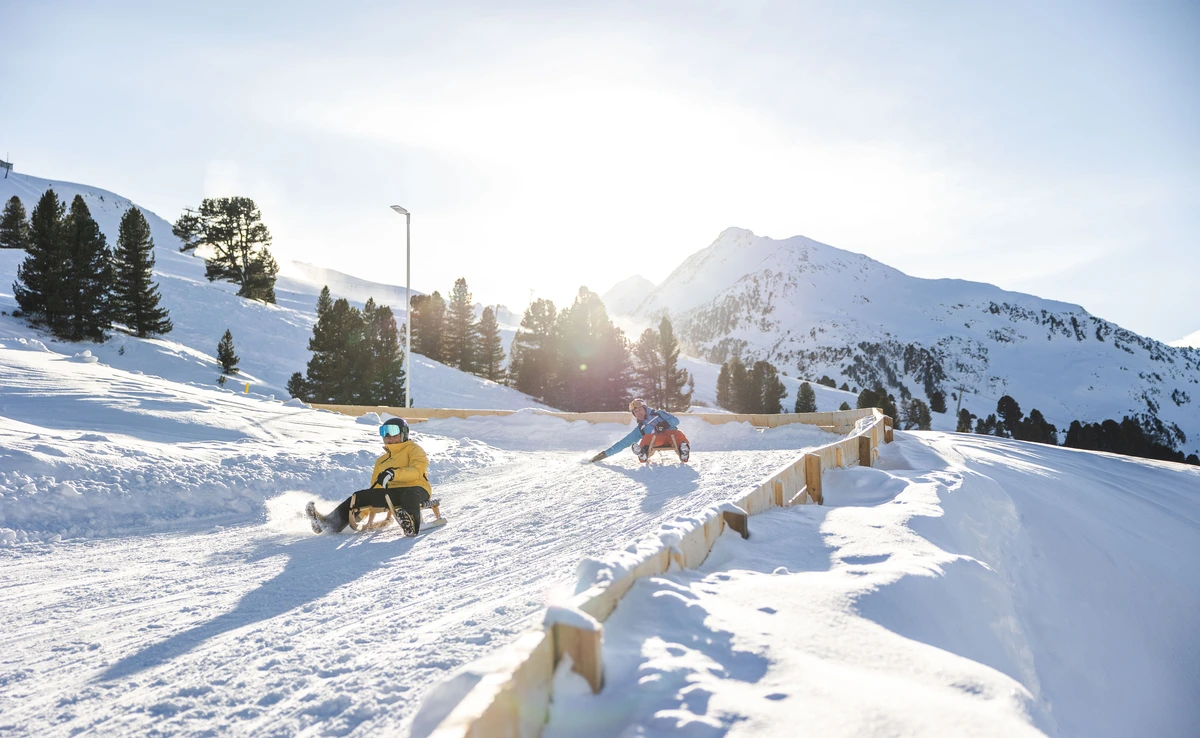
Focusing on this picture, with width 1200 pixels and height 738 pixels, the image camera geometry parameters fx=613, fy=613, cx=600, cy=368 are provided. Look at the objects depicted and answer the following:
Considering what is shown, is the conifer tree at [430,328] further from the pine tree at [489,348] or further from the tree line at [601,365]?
the tree line at [601,365]

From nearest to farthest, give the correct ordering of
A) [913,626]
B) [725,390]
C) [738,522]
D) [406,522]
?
[913,626] → [738,522] → [406,522] → [725,390]

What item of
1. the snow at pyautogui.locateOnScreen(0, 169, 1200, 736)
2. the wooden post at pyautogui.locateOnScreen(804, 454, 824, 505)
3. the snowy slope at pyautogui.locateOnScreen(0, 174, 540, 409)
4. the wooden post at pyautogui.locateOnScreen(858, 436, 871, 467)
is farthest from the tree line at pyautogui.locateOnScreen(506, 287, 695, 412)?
the wooden post at pyautogui.locateOnScreen(804, 454, 824, 505)

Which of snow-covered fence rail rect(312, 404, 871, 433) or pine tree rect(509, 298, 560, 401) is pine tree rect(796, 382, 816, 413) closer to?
pine tree rect(509, 298, 560, 401)

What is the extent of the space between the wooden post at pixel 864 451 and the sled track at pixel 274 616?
3068 millimetres

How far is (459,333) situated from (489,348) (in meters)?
3.32

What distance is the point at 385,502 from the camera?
750 centimetres

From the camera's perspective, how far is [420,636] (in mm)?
3857

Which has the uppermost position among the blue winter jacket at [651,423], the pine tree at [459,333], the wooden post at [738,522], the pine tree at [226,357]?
the pine tree at [459,333]

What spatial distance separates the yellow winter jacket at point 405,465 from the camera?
756 centimetres

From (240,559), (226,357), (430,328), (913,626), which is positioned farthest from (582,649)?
(430,328)

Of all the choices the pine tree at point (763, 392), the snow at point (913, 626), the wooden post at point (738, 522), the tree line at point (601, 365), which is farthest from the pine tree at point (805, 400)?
the wooden post at point (738, 522)

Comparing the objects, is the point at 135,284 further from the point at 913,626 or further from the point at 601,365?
the point at 913,626

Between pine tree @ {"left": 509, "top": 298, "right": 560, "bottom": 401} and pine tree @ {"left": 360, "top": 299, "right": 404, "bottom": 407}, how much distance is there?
589 inches

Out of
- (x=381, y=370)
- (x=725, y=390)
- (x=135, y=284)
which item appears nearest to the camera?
(x=381, y=370)
